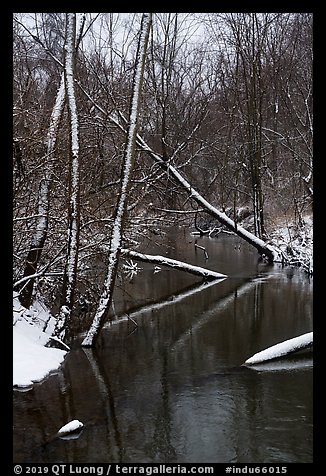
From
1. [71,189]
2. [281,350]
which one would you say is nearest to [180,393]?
[281,350]

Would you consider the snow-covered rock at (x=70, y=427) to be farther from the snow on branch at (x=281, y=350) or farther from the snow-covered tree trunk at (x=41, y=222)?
the snow-covered tree trunk at (x=41, y=222)

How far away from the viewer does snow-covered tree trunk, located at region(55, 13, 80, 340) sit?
937 cm

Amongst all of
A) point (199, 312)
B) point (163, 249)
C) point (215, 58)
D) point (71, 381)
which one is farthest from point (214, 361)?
point (215, 58)

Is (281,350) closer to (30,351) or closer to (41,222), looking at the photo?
(30,351)

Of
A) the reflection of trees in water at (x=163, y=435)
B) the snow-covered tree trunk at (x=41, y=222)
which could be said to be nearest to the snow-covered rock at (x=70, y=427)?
the reflection of trees in water at (x=163, y=435)

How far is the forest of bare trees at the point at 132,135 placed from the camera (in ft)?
32.1

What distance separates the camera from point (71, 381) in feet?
26.4

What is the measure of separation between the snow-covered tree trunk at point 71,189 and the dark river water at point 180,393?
2.43 feet

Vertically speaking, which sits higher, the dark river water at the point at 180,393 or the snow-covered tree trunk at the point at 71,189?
the snow-covered tree trunk at the point at 71,189

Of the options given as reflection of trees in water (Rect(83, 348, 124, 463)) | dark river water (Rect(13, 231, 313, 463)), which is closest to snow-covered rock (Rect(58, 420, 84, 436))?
dark river water (Rect(13, 231, 313, 463))

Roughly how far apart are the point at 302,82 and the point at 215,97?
4649 mm

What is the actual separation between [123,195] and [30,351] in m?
3.11
